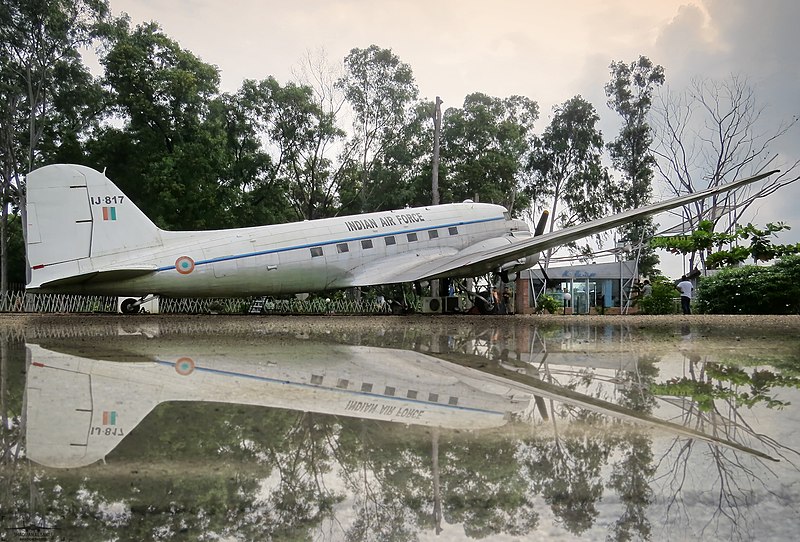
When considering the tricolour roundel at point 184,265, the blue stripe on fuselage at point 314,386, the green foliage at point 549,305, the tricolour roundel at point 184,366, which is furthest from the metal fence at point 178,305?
the blue stripe on fuselage at point 314,386

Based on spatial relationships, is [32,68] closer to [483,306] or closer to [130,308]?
[130,308]

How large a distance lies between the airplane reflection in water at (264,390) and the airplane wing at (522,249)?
809 centimetres

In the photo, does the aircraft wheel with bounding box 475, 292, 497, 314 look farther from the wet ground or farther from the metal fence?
the wet ground

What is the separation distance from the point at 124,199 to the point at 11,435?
11057 millimetres

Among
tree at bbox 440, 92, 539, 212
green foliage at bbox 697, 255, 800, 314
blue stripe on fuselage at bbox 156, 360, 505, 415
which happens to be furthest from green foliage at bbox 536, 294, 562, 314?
blue stripe on fuselage at bbox 156, 360, 505, 415

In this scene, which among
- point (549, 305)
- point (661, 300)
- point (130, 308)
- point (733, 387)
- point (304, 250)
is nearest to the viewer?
point (733, 387)

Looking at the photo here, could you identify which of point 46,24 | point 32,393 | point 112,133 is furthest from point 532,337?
point 46,24

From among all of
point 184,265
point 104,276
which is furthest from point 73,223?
point 184,265

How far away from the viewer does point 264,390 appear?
5.34m

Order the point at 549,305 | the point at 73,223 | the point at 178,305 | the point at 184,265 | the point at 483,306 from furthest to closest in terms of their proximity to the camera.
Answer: the point at 178,305
the point at 549,305
the point at 483,306
the point at 184,265
the point at 73,223

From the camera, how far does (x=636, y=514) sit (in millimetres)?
2639

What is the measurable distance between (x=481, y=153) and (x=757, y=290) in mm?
24227

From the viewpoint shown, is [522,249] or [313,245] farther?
[522,249]

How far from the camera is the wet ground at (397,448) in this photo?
2.57 meters
